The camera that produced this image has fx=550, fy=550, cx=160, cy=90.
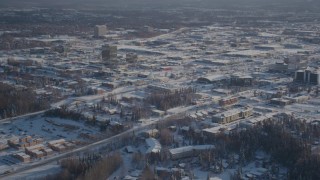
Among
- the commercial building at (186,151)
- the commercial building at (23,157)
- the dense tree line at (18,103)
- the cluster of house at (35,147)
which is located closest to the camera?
the commercial building at (186,151)

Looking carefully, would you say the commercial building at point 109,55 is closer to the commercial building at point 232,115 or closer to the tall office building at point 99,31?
the commercial building at point 232,115

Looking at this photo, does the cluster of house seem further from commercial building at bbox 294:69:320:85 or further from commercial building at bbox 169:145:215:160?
commercial building at bbox 294:69:320:85

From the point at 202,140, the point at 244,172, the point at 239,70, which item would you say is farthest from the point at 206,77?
the point at 244,172

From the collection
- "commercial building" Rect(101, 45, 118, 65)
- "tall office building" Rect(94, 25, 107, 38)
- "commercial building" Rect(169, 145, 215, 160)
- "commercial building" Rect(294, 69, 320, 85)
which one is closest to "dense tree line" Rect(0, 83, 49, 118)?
"commercial building" Rect(169, 145, 215, 160)

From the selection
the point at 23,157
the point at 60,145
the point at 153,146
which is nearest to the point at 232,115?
the point at 153,146

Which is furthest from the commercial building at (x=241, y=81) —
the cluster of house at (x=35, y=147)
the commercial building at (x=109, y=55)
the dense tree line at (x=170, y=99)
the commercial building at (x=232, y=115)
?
the cluster of house at (x=35, y=147)

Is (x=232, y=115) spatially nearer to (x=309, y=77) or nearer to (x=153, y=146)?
(x=153, y=146)
